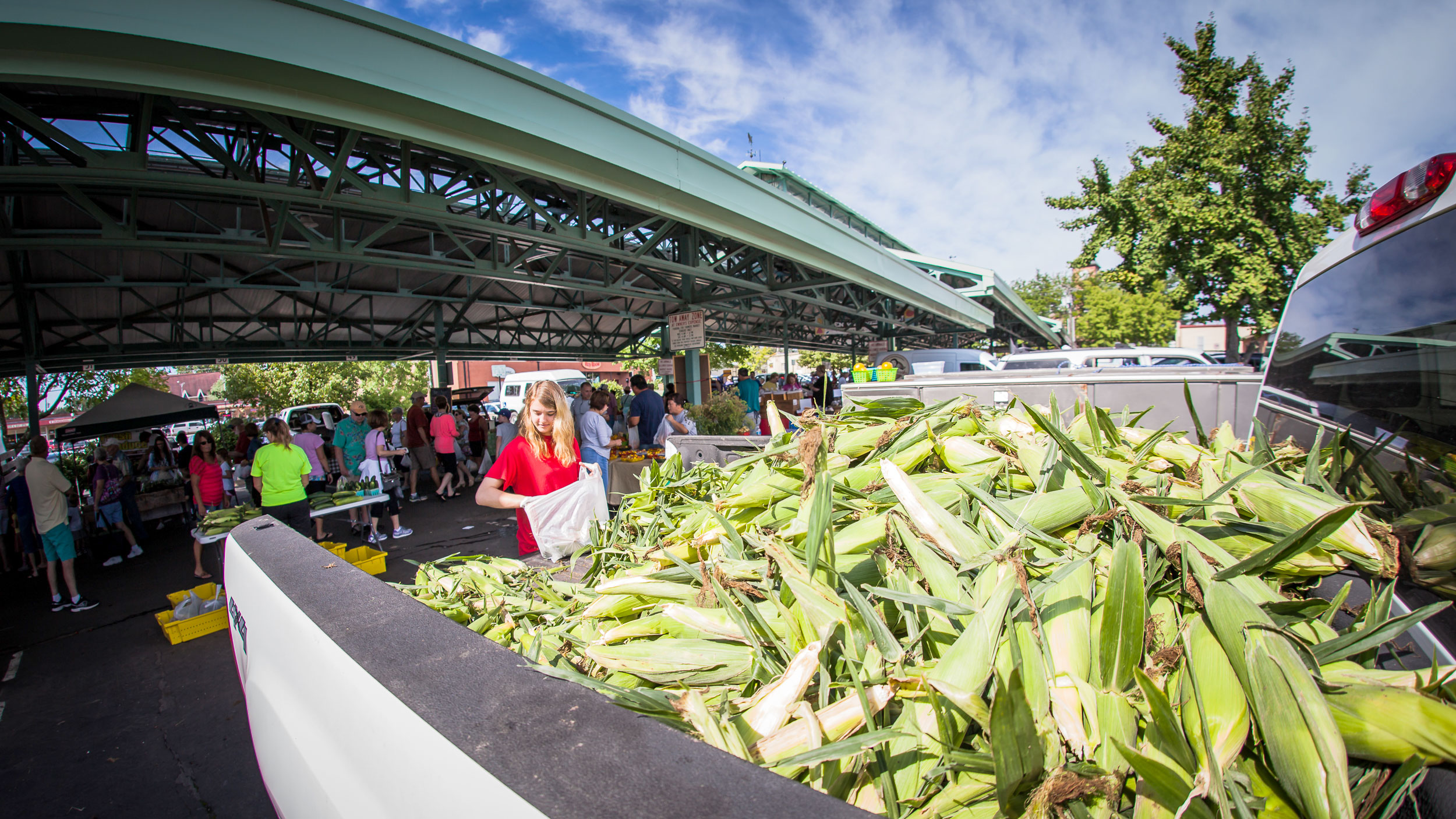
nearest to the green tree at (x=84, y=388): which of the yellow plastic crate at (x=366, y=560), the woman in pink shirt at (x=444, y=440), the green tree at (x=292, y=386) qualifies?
the green tree at (x=292, y=386)

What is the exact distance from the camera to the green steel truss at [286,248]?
460cm

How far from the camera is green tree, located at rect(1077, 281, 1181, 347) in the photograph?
1379 inches

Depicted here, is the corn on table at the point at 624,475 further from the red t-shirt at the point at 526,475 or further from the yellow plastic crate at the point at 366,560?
the red t-shirt at the point at 526,475

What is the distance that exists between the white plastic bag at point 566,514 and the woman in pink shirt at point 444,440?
8.31m

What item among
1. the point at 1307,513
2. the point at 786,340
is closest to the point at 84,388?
the point at 786,340

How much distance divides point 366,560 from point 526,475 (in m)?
3.35

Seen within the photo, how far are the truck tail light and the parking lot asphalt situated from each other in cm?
351

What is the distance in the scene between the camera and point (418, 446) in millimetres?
10508

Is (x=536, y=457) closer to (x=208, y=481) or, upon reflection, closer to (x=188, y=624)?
(x=188, y=624)

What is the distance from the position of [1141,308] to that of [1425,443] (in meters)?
42.9

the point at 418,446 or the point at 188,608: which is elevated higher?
the point at 418,446

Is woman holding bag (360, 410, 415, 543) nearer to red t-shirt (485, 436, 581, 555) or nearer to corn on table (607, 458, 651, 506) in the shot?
corn on table (607, 458, 651, 506)

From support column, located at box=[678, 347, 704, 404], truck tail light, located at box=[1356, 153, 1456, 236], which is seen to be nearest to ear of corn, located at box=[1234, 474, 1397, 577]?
truck tail light, located at box=[1356, 153, 1456, 236]

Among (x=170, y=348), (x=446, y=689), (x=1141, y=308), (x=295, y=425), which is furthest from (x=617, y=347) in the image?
(x=1141, y=308)
